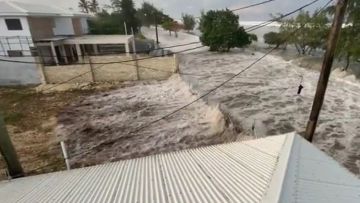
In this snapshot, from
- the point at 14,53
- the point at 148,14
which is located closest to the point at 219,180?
the point at 14,53

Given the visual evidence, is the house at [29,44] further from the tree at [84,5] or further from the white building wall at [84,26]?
the tree at [84,5]

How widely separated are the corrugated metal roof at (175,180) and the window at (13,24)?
70.1 feet

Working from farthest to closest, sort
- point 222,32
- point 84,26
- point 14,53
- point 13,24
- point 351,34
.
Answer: point 84,26 < point 222,32 < point 13,24 < point 14,53 < point 351,34

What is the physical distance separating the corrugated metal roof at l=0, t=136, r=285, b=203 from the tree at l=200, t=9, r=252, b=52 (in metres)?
28.4

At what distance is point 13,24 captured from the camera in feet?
73.3

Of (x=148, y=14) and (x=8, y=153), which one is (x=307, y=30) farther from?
(x=148, y=14)

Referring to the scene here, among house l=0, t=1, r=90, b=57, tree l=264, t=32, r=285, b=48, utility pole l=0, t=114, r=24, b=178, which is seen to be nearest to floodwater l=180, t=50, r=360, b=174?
utility pole l=0, t=114, r=24, b=178

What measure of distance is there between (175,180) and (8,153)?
5531 millimetres

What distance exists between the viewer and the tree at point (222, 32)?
32.1 metres

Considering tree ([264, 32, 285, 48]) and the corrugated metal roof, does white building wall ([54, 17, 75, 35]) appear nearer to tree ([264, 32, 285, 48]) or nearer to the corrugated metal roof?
tree ([264, 32, 285, 48])

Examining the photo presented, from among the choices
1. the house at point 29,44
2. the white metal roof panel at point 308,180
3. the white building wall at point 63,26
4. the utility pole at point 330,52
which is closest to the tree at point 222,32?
A: the house at point 29,44

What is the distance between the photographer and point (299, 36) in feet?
96.0

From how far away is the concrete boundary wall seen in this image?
62.9 ft

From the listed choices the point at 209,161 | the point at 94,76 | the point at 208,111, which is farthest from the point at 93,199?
the point at 94,76
